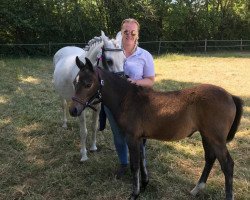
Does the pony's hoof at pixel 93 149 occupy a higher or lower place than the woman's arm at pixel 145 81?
lower

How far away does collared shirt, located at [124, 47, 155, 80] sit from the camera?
14.0 feet

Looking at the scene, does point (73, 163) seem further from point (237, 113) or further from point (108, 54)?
point (237, 113)

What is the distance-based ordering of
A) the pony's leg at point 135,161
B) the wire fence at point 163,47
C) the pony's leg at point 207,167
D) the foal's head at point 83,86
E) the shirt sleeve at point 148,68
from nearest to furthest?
the foal's head at point 83,86, the pony's leg at point 135,161, the pony's leg at point 207,167, the shirt sleeve at point 148,68, the wire fence at point 163,47

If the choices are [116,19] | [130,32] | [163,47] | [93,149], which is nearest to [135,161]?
[130,32]

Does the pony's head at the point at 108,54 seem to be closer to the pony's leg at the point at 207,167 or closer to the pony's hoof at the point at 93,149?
the pony's leg at the point at 207,167

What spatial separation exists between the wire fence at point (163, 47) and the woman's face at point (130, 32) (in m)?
15.1

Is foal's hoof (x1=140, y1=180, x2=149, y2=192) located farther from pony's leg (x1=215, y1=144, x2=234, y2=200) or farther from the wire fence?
the wire fence

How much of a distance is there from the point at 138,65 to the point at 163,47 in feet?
62.1

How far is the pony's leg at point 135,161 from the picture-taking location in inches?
150

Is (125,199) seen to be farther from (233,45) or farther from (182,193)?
(233,45)

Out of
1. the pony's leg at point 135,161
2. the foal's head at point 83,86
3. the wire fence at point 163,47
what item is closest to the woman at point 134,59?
the pony's leg at point 135,161

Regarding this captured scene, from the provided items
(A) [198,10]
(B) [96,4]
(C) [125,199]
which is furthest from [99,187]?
(A) [198,10]

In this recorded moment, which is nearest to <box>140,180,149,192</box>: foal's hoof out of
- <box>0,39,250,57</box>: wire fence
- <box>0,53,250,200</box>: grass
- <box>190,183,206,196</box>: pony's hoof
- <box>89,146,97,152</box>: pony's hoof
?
<box>0,53,250,200</box>: grass

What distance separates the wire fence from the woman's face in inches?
595
